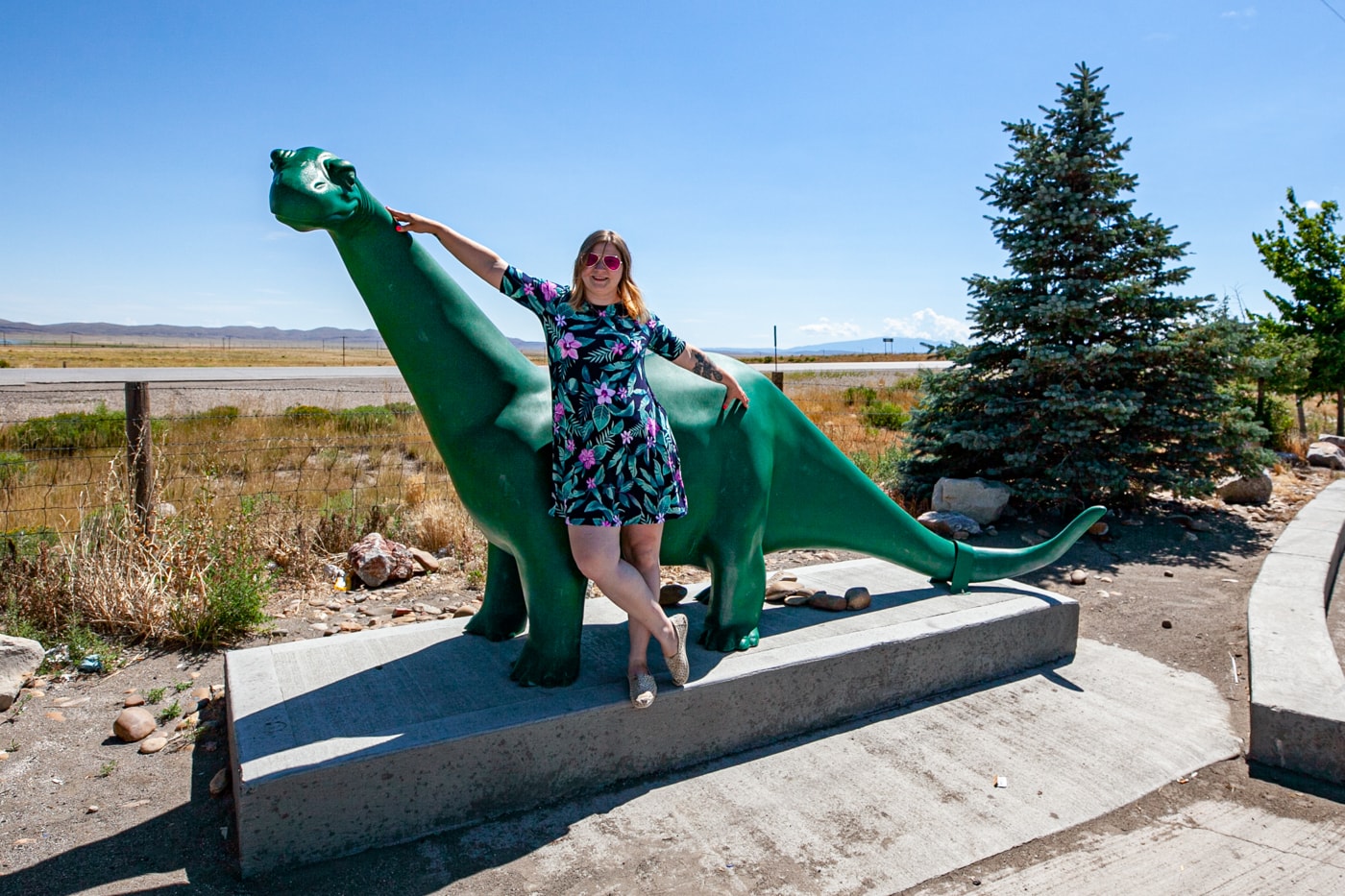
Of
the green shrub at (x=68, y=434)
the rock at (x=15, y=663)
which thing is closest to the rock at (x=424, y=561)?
the rock at (x=15, y=663)

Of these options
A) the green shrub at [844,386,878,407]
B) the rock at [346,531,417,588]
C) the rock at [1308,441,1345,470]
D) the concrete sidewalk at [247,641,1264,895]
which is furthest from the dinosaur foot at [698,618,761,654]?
the green shrub at [844,386,878,407]

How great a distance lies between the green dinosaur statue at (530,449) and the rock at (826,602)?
38 cm

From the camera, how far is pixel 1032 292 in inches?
301

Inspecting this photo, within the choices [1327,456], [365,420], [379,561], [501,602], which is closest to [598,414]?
[501,602]

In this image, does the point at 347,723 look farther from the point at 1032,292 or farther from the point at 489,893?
the point at 1032,292

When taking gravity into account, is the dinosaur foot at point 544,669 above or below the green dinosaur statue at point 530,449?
below

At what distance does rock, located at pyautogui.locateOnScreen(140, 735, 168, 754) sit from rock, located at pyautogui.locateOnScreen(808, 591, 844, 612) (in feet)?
8.78

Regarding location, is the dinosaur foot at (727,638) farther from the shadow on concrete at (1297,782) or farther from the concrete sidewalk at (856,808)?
the shadow on concrete at (1297,782)

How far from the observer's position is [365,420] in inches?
467

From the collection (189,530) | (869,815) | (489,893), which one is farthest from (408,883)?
(189,530)

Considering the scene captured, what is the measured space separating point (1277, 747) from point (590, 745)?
2.55 metres

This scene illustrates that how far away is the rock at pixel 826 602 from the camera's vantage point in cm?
393

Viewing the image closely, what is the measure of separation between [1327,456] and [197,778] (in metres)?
13.0

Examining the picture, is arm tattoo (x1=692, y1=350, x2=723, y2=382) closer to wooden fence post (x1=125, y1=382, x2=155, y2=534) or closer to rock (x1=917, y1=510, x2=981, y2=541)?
wooden fence post (x1=125, y1=382, x2=155, y2=534)
